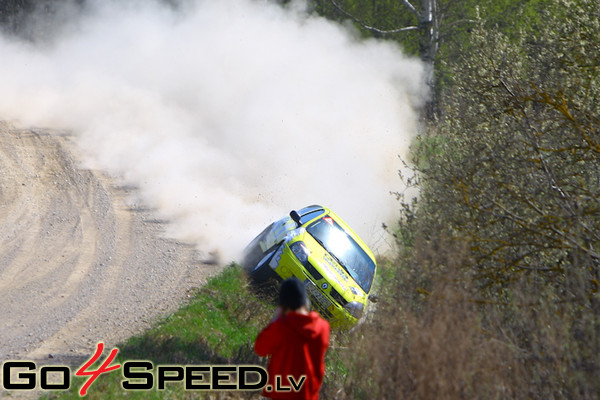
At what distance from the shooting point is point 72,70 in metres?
24.6

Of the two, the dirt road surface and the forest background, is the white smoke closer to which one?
the dirt road surface

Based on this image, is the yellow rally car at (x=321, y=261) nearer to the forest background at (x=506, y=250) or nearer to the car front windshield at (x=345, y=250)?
the car front windshield at (x=345, y=250)

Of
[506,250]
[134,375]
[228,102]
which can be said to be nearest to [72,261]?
[134,375]

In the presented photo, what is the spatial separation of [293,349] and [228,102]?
20.7 metres

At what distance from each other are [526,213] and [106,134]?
14.8m

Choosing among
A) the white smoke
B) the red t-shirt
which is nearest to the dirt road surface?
the white smoke

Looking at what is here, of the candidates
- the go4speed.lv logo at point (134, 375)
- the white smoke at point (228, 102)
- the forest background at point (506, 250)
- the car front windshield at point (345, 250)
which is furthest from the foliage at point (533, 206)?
the white smoke at point (228, 102)

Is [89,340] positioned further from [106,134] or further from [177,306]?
[106,134]

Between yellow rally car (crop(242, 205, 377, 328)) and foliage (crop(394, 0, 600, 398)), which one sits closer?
foliage (crop(394, 0, 600, 398))

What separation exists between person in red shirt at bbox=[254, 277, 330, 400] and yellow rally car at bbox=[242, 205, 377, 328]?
5575 mm

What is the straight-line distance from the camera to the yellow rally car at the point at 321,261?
10695 millimetres

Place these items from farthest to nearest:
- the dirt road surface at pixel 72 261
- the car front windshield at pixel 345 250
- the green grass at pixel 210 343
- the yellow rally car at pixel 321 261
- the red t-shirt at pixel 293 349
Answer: the car front windshield at pixel 345 250
the yellow rally car at pixel 321 261
the dirt road surface at pixel 72 261
the green grass at pixel 210 343
the red t-shirt at pixel 293 349

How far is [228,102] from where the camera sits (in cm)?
2502

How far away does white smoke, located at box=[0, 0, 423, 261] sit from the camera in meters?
19.6
